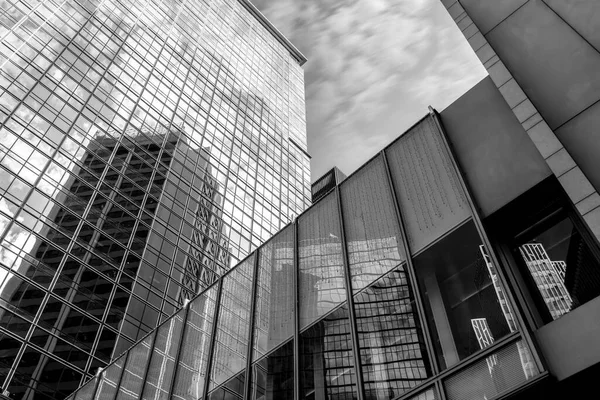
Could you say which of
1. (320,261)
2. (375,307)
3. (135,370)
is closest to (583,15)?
(375,307)

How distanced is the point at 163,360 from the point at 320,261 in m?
7.59

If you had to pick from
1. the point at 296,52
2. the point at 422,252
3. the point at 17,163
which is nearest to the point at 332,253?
the point at 422,252

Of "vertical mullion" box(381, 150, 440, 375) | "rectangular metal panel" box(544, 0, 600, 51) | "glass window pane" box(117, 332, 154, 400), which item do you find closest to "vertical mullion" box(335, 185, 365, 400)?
"vertical mullion" box(381, 150, 440, 375)

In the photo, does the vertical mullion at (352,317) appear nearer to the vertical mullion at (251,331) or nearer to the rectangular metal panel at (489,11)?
the vertical mullion at (251,331)

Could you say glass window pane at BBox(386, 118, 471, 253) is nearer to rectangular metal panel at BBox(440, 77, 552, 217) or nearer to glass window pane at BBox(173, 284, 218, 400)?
rectangular metal panel at BBox(440, 77, 552, 217)

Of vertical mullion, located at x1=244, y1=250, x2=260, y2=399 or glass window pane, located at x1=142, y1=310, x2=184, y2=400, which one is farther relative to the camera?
glass window pane, located at x1=142, y1=310, x2=184, y2=400

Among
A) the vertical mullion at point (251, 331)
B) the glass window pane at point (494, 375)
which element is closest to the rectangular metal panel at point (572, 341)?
the glass window pane at point (494, 375)

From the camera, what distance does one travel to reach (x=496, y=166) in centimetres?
1056

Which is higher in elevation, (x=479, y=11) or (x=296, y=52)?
(x=296, y=52)

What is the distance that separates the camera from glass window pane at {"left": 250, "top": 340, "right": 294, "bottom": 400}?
12094 millimetres

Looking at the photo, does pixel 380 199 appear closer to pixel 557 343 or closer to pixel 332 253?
pixel 332 253

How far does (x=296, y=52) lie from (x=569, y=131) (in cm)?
9609

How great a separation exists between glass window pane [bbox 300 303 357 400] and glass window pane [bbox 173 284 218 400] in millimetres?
4608

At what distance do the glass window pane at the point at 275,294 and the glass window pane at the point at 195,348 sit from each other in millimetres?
2434
